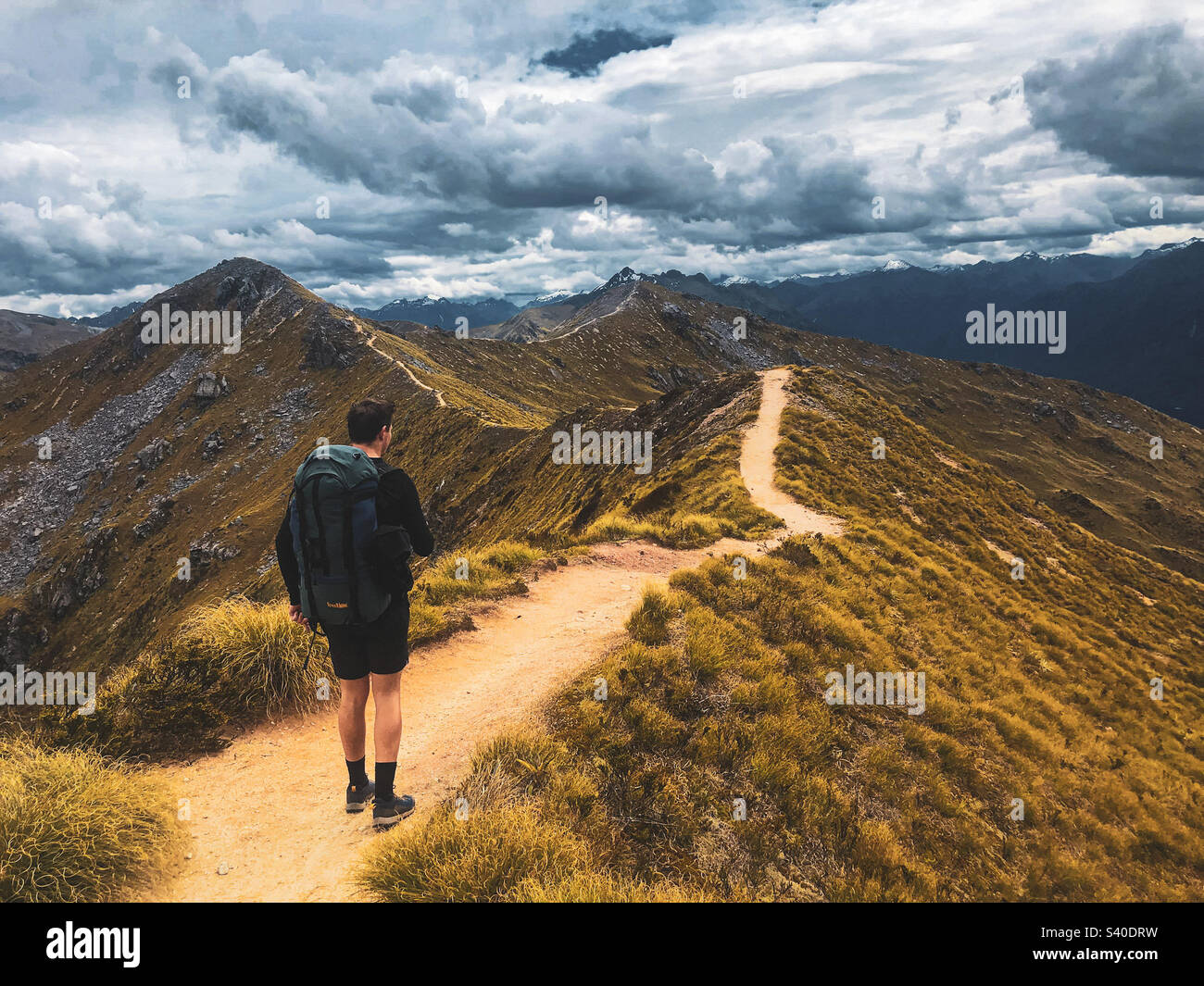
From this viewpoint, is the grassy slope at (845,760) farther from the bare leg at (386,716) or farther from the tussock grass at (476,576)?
the tussock grass at (476,576)

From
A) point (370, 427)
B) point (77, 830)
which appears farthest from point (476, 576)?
point (77, 830)

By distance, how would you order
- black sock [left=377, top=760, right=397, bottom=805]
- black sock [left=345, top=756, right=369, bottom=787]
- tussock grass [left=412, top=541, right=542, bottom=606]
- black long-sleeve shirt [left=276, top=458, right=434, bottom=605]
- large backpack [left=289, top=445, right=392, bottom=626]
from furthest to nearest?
tussock grass [left=412, top=541, right=542, bottom=606]
black sock [left=345, top=756, right=369, bottom=787]
black sock [left=377, top=760, right=397, bottom=805]
black long-sleeve shirt [left=276, top=458, right=434, bottom=605]
large backpack [left=289, top=445, right=392, bottom=626]

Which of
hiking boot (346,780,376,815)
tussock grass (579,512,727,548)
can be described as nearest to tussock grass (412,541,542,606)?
tussock grass (579,512,727,548)

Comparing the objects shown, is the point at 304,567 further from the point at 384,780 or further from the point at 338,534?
the point at 384,780

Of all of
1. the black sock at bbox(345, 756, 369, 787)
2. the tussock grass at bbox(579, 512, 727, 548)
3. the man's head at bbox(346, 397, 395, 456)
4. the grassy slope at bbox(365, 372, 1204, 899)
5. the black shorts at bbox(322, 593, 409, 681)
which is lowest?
the grassy slope at bbox(365, 372, 1204, 899)

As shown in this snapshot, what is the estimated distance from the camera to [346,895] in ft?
18.7

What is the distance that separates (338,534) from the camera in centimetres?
602

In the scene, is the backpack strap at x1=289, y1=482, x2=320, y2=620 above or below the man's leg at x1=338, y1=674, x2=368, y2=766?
above

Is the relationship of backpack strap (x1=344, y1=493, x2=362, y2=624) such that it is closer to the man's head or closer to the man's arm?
the man's arm

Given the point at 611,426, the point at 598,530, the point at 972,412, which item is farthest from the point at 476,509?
the point at 972,412

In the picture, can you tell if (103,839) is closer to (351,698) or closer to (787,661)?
(351,698)

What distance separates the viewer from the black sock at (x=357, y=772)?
6902mm

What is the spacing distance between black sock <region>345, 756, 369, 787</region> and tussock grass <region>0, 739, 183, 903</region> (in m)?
1.83

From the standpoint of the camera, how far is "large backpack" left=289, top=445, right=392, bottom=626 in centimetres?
598
